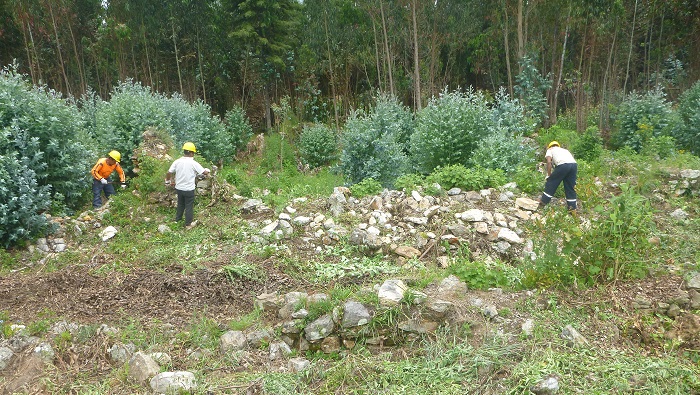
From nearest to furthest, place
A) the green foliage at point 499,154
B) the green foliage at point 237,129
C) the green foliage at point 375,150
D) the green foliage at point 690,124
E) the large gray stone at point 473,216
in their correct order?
the large gray stone at point 473,216
the green foliage at point 499,154
the green foliage at point 375,150
the green foliage at point 690,124
the green foliage at point 237,129

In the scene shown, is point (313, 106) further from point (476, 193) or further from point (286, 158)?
point (476, 193)

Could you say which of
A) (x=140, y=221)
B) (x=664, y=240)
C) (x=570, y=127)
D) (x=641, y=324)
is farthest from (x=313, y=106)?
(x=641, y=324)

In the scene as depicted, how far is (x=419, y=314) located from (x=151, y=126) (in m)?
9.38

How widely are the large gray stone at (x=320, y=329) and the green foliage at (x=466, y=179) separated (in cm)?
455

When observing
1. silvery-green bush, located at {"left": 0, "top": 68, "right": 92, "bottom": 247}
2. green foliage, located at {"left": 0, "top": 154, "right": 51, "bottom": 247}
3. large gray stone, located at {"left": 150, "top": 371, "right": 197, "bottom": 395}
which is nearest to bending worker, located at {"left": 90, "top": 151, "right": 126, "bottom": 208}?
silvery-green bush, located at {"left": 0, "top": 68, "right": 92, "bottom": 247}

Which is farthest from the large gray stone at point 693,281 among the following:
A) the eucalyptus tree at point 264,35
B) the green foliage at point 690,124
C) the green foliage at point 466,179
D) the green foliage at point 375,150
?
the eucalyptus tree at point 264,35

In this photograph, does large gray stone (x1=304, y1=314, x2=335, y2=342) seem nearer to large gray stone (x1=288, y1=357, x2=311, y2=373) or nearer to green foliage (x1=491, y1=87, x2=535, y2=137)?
large gray stone (x1=288, y1=357, x2=311, y2=373)

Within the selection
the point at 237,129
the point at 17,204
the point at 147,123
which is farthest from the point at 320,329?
the point at 237,129

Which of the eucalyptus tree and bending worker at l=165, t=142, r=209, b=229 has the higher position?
the eucalyptus tree

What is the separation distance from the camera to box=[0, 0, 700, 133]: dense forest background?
1962cm

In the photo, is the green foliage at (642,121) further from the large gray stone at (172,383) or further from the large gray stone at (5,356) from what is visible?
the large gray stone at (5,356)

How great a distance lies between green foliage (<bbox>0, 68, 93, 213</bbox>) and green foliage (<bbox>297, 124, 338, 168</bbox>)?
27.9 feet

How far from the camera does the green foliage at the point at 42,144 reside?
7.79 m

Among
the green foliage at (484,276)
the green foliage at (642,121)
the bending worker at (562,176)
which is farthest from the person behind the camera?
the green foliage at (642,121)
